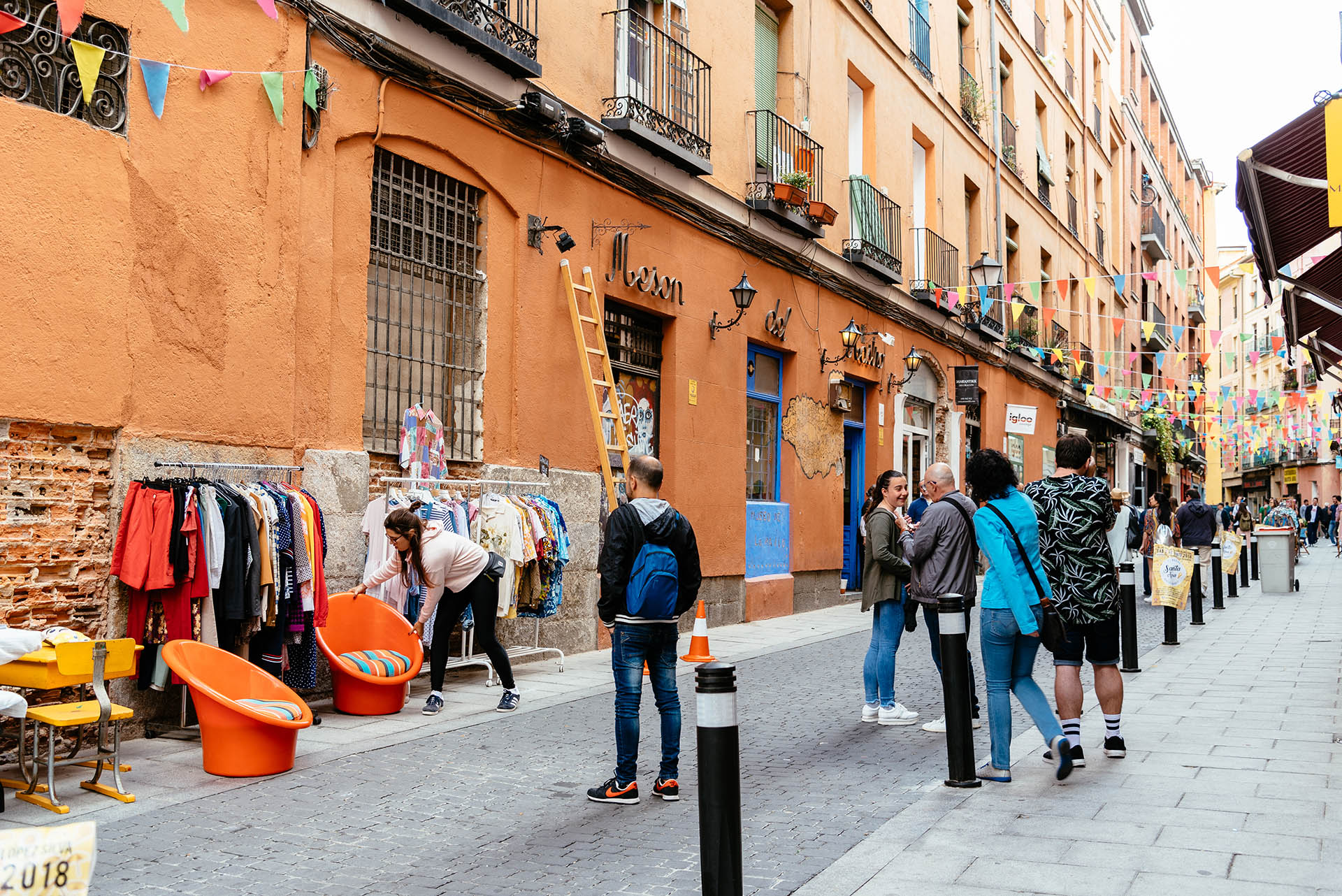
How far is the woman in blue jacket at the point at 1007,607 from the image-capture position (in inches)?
231

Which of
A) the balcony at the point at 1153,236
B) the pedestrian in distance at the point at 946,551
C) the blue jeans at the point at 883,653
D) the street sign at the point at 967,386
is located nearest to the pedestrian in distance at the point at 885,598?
the blue jeans at the point at 883,653

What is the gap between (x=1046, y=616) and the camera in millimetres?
6051

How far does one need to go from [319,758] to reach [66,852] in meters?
4.38

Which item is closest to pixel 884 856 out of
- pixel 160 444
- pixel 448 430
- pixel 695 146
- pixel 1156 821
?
pixel 1156 821

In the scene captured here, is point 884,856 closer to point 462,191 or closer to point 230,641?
point 230,641

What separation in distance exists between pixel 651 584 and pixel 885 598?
8.20 ft

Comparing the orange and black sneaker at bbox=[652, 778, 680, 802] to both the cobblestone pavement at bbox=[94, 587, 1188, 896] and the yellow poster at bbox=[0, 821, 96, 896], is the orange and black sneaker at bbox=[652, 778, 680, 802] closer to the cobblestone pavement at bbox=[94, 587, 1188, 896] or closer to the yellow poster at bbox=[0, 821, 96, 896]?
the cobblestone pavement at bbox=[94, 587, 1188, 896]

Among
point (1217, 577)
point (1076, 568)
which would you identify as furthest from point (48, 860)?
point (1217, 577)

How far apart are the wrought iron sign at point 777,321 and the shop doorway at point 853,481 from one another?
103 inches

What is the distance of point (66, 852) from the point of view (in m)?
2.24

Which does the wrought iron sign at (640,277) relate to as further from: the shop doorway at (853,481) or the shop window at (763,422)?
the shop doorway at (853,481)

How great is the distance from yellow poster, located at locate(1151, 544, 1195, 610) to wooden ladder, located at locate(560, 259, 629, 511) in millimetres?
5870

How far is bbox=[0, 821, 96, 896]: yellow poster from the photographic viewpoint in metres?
2.19

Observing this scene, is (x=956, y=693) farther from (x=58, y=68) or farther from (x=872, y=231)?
(x=872, y=231)
